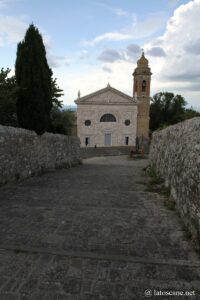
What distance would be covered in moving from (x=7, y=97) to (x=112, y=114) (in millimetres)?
36276

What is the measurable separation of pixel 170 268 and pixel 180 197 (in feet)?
6.39

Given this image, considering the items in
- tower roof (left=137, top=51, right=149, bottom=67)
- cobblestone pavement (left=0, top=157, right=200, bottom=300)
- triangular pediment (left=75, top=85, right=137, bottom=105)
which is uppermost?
tower roof (left=137, top=51, right=149, bottom=67)

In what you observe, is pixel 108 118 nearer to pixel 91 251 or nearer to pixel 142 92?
pixel 142 92

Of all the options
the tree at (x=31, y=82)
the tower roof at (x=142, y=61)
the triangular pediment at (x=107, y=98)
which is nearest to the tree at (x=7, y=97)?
the tree at (x=31, y=82)

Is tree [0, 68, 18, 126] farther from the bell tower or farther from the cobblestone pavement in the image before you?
the bell tower

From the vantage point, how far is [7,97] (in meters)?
9.20

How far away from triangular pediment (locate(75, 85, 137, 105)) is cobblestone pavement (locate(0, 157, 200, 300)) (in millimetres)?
39440

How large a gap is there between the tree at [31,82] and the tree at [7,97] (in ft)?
0.99

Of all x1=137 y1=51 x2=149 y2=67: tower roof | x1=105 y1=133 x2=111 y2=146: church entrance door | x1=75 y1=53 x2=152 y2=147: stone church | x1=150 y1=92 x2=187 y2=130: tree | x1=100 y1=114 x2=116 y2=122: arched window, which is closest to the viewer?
x1=75 y1=53 x2=152 y2=147: stone church

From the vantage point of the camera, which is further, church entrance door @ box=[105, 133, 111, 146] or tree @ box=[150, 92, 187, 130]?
tree @ box=[150, 92, 187, 130]

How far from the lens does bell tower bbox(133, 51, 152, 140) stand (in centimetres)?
4541

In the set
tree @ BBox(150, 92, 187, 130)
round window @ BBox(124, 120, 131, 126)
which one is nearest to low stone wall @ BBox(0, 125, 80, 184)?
round window @ BBox(124, 120, 131, 126)

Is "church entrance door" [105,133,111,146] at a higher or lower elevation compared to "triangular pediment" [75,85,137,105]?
lower

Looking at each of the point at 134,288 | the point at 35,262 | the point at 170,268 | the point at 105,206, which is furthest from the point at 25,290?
the point at 105,206
